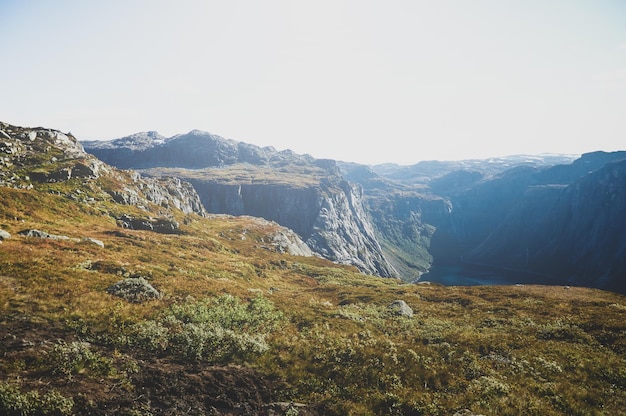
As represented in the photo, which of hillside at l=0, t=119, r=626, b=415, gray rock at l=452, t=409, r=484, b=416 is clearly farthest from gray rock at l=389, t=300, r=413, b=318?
gray rock at l=452, t=409, r=484, b=416

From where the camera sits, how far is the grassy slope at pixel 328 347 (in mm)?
14914

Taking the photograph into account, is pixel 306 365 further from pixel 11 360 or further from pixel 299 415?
pixel 11 360

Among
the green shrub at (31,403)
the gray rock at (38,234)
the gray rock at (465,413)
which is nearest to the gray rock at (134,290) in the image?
the green shrub at (31,403)

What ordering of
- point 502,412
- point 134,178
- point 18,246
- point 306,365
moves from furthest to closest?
point 134,178, point 18,246, point 306,365, point 502,412

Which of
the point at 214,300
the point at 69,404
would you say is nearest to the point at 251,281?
the point at 214,300

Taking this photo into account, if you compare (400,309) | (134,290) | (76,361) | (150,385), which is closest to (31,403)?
(76,361)

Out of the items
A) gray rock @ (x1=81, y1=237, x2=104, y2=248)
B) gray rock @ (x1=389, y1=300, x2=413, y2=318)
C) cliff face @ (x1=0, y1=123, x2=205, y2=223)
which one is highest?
cliff face @ (x1=0, y1=123, x2=205, y2=223)

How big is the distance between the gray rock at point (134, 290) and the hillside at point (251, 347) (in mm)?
122

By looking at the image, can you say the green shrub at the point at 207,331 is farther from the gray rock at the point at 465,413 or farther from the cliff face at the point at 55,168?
the cliff face at the point at 55,168

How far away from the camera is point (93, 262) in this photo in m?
29.1

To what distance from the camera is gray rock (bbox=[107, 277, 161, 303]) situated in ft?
77.3

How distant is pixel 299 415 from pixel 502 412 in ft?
31.1

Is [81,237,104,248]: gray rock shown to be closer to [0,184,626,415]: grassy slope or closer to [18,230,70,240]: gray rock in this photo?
[0,184,626,415]: grassy slope

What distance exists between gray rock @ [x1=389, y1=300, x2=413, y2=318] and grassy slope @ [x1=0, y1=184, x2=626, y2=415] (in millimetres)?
1234
